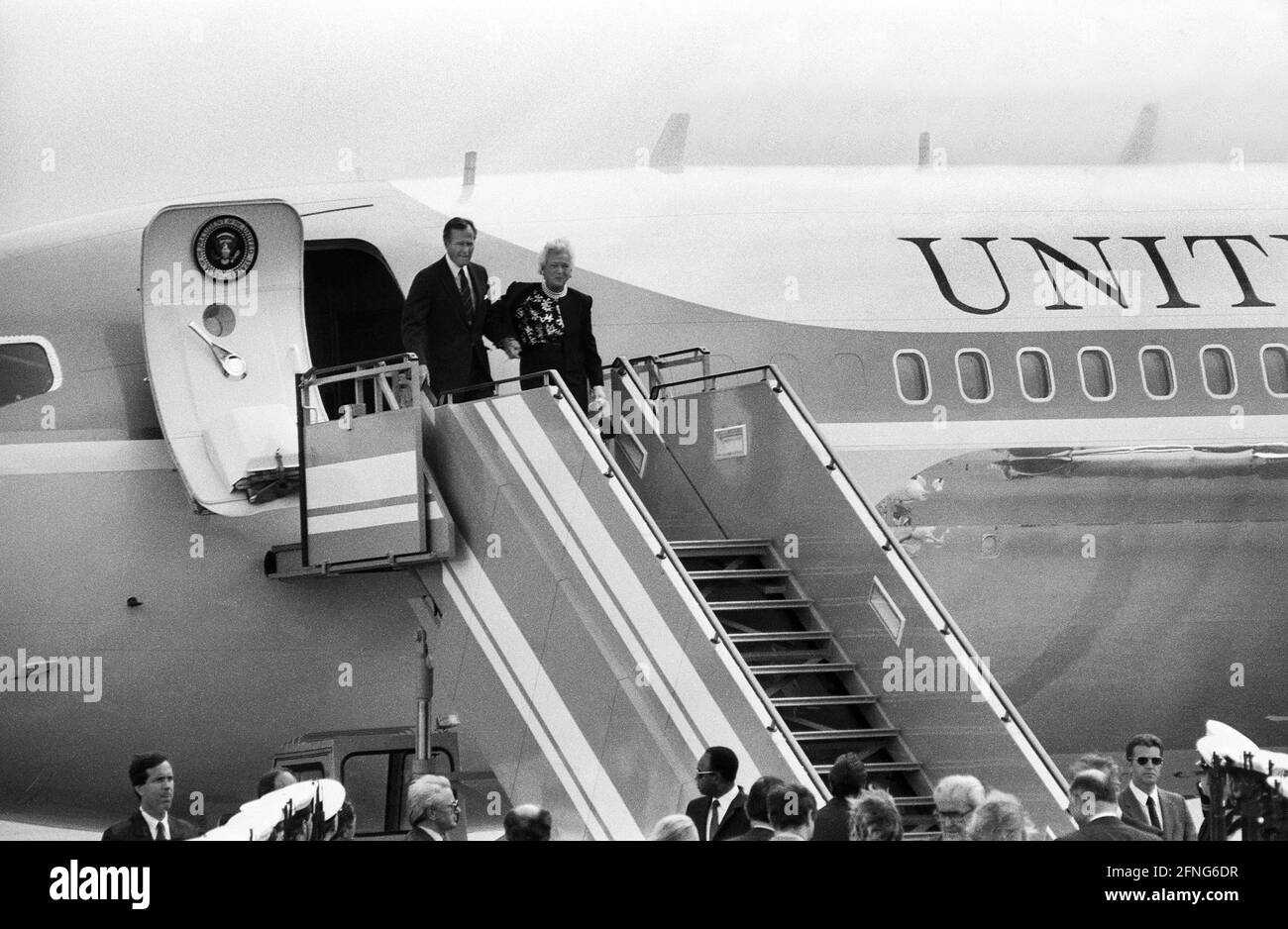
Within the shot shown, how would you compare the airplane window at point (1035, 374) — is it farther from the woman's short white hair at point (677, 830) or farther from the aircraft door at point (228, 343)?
the woman's short white hair at point (677, 830)

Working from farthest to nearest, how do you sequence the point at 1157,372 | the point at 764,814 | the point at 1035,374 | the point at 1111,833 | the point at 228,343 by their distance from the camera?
the point at 1157,372 < the point at 1035,374 < the point at 228,343 < the point at 764,814 < the point at 1111,833

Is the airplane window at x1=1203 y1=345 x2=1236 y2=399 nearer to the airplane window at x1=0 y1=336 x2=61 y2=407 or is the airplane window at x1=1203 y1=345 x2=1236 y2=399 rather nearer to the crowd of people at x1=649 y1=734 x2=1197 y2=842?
the crowd of people at x1=649 y1=734 x2=1197 y2=842

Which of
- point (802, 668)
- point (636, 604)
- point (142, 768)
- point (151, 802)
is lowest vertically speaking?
point (151, 802)

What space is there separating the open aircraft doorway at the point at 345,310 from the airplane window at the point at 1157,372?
5.36m

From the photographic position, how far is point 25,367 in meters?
11.8

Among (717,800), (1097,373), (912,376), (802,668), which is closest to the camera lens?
(717,800)

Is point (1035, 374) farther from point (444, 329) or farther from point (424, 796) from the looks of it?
point (424, 796)

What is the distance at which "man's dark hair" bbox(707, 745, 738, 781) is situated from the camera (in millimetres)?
8375

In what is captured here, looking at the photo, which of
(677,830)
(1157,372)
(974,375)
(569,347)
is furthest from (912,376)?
(677,830)

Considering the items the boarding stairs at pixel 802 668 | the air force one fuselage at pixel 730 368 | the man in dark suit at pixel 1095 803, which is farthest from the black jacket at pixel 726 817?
the air force one fuselage at pixel 730 368

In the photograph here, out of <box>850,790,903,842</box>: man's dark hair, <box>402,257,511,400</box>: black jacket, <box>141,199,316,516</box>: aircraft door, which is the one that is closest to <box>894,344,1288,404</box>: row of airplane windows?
<box>402,257,511,400</box>: black jacket

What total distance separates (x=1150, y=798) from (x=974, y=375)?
13.7ft

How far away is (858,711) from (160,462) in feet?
15.6

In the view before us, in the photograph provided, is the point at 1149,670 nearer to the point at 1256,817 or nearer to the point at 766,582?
the point at 766,582
